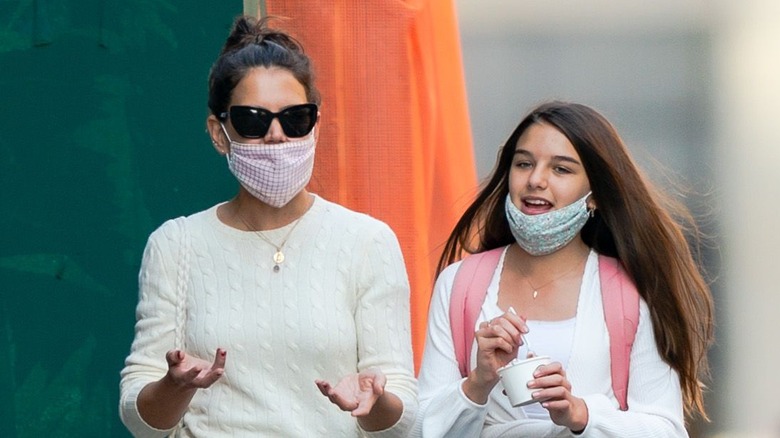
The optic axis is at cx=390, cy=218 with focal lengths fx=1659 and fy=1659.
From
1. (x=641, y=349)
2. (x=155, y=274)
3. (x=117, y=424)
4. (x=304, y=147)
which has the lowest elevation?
(x=117, y=424)

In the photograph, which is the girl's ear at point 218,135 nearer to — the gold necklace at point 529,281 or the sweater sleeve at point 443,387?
the sweater sleeve at point 443,387

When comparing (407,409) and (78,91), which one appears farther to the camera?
(78,91)

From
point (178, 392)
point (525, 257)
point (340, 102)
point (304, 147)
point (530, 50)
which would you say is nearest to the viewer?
point (178, 392)

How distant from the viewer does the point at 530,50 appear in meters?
6.00

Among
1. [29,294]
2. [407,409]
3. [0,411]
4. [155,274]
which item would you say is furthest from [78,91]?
[407,409]

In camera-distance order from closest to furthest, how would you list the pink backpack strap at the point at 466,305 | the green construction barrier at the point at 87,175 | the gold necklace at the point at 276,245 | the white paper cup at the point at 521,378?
the white paper cup at the point at 521,378 → the gold necklace at the point at 276,245 → the pink backpack strap at the point at 466,305 → the green construction barrier at the point at 87,175

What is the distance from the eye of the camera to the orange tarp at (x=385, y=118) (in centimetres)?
545

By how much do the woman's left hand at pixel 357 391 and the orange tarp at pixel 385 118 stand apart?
1.46 m

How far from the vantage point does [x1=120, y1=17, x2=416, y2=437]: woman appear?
4133 mm

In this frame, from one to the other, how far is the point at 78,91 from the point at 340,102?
3.00 feet

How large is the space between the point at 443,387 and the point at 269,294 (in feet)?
1.86

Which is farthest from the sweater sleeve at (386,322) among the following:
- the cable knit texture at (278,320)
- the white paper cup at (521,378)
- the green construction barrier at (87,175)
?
the green construction barrier at (87,175)

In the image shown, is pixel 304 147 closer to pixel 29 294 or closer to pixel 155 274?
pixel 155 274

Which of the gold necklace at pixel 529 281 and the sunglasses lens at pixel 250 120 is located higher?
the sunglasses lens at pixel 250 120
